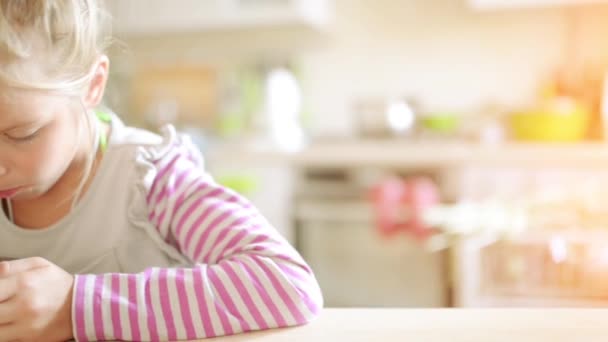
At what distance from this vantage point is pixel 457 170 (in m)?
2.62

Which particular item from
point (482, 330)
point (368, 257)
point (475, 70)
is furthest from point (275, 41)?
point (482, 330)

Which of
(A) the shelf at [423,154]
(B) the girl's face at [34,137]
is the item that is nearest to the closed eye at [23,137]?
(B) the girl's face at [34,137]

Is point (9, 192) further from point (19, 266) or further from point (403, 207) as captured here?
point (403, 207)

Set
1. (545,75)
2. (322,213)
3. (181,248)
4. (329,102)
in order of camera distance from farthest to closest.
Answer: (329,102) → (545,75) → (322,213) → (181,248)

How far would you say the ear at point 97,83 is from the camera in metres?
0.66

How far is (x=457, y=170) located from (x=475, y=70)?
0.69m

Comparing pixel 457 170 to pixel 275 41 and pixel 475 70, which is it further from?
pixel 275 41

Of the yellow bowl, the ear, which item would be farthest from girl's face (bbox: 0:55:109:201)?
the yellow bowl

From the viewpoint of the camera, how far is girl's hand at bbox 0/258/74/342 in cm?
52

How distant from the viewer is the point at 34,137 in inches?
23.7

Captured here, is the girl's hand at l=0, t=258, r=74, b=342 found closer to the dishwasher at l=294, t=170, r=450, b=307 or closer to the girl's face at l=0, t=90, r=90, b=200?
the girl's face at l=0, t=90, r=90, b=200

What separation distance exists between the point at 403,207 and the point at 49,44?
194 centimetres

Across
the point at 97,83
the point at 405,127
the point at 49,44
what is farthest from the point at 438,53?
the point at 49,44

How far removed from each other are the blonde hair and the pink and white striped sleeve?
0.53ft
